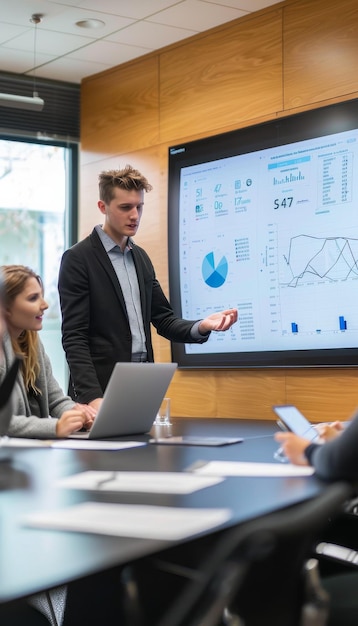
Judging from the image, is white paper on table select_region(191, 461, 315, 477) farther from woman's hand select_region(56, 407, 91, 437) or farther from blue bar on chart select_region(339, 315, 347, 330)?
blue bar on chart select_region(339, 315, 347, 330)

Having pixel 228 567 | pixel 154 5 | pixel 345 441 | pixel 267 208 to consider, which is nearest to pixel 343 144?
pixel 267 208

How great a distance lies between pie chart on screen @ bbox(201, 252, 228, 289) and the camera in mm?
5094

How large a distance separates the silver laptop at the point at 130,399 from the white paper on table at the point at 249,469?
1.88ft

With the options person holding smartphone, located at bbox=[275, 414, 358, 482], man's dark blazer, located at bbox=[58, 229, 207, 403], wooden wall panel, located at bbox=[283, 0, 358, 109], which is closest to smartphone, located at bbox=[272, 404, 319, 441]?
person holding smartphone, located at bbox=[275, 414, 358, 482]

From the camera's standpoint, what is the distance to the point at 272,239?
478 centimetres

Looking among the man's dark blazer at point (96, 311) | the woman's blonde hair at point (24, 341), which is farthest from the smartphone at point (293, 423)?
the man's dark blazer at point (96, 311)

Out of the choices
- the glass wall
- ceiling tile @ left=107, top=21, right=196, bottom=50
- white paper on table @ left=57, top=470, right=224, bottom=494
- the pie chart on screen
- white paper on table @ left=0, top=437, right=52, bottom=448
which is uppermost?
ceiling tile @ left=107, top=21, right=196, bottom=50

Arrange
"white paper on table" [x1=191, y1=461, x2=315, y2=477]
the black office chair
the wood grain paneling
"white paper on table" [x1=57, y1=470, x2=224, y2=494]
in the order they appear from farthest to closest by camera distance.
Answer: the wood grain paneling, "white paper on table" [x1=191, y1=461, x2=315, y2=477], "white paper on table" [x1=57, y1=470, x2=224, y2=494], the black office chair

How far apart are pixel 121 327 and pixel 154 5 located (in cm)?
196

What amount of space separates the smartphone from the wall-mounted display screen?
177 centimetres

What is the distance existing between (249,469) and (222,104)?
3390mm

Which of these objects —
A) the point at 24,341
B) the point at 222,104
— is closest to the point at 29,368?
the point at 24,341

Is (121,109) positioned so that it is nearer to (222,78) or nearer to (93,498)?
(222,78)

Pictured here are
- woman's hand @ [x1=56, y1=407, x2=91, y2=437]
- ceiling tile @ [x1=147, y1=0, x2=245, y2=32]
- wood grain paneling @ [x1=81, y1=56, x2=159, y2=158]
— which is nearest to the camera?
woman's hand @ [x1=56, y1=407, x2=91, y2=437]
